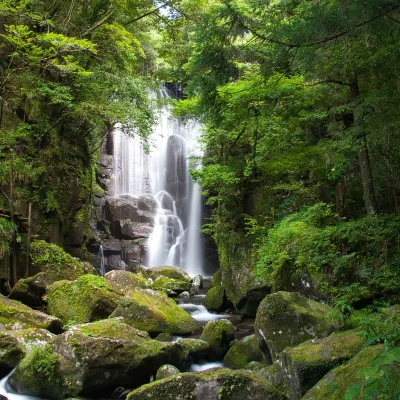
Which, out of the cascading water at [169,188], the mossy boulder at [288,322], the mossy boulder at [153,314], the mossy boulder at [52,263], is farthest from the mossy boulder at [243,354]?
the cascading water at [169,188]

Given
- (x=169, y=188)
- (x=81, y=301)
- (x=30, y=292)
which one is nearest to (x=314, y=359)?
(x=81, y=301)

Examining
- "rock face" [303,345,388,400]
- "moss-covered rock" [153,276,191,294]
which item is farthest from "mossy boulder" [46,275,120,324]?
"rock face" [303,345,388,400]

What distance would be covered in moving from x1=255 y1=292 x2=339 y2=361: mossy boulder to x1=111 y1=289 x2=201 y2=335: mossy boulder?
2.80 metres

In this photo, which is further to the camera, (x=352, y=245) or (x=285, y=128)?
(x=285, y=128)

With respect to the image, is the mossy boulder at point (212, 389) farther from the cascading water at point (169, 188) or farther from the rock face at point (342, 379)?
the cascading water at point (169, 188)

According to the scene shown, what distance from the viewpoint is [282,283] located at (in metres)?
9.11

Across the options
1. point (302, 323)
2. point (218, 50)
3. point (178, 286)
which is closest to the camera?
point (302, 323)

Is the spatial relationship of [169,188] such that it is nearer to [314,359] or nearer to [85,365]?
[85,365]

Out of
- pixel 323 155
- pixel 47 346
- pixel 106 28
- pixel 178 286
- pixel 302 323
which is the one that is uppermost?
pixel 106 28

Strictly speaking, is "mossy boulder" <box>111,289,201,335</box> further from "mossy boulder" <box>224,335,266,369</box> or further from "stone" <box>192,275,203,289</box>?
"stone" <box>192,275,203,289</box>

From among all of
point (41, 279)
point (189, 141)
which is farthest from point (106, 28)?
point (189, 141)

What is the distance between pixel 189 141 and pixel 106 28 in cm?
1365

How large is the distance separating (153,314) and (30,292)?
3287 millimetres

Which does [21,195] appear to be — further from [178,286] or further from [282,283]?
[282,283]
